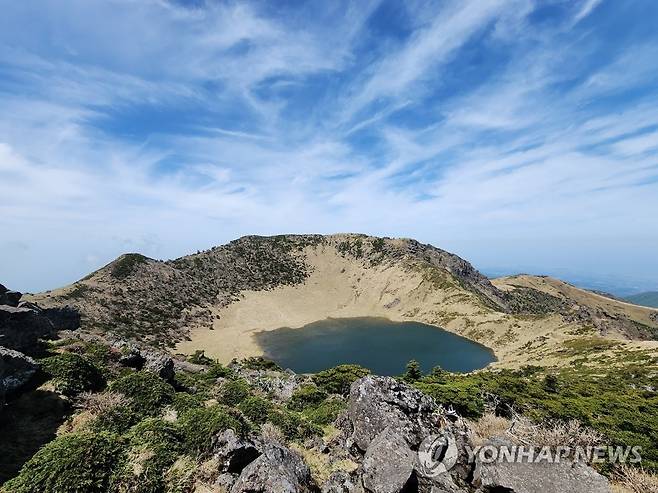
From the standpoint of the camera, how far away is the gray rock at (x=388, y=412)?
13.9 meters

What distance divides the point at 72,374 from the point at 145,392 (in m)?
4.76

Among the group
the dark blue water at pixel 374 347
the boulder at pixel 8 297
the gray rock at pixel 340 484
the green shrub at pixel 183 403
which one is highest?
the boulder at pixel 8 297

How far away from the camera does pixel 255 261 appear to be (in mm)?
182000

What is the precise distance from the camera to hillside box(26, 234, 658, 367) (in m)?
88.8

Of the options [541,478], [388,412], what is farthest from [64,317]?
[541,478]

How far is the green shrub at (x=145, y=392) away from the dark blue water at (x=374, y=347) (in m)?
59.9

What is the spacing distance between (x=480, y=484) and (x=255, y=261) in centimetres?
17723

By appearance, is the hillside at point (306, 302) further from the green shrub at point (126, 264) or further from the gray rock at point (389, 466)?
the gray rock at point (389, 466)

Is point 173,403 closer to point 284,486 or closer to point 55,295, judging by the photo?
point 284,486

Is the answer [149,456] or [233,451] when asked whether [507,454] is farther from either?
[149,456]

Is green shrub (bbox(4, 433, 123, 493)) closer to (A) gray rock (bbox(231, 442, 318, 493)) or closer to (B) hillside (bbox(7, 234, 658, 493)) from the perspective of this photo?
(B) hillside (bbox(7, 234, 658, 493))

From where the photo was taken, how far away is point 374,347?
93.4 metres

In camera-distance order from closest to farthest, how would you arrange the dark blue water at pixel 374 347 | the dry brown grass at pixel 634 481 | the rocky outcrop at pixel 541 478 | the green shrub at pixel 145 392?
the rocky outcrop at pixel 541 478, the dry brown grass at pixel 634 481, the green shrub at pixel 145 392, the dark blue water at pixel 374 347

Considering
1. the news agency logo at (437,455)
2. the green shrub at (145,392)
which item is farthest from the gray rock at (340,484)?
the green shrub at (145,392)
